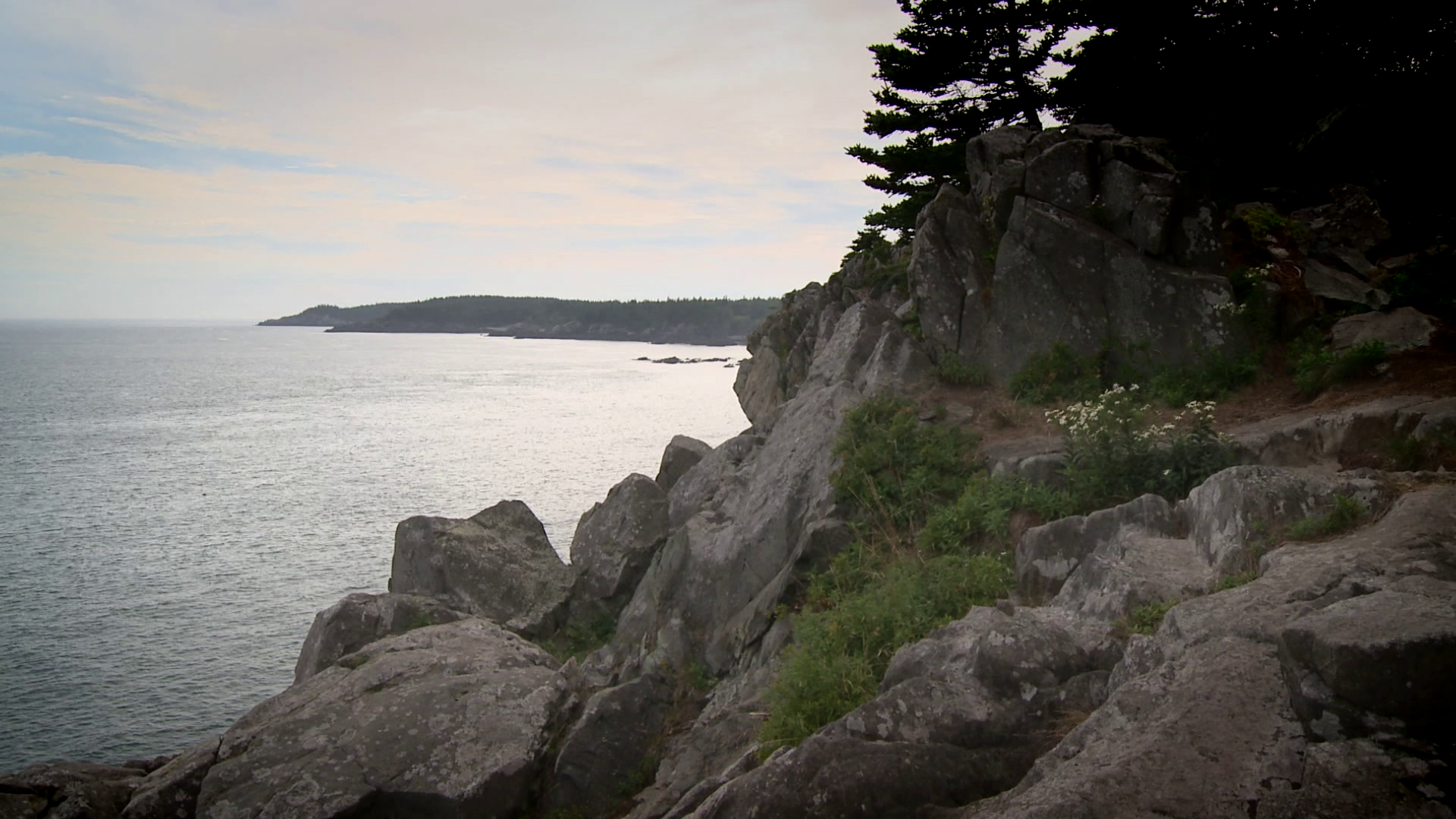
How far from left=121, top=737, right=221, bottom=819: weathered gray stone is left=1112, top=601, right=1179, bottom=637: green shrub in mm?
11917

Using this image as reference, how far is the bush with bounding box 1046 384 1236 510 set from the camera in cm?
1088

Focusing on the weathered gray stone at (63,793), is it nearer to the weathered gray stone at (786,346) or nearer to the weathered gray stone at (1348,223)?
the weathered gray stone at (786,346)

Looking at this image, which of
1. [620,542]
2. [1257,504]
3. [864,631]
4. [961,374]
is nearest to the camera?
[1257,504]

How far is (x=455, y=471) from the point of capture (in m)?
50.2

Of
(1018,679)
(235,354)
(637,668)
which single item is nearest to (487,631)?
(637,668)

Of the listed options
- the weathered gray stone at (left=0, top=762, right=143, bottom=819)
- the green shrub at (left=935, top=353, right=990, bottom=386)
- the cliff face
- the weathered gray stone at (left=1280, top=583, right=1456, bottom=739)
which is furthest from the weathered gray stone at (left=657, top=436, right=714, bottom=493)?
the weathered gray stone at (left=1280, top=583, right=1456, bottom=739)

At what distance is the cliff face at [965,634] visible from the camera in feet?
17.6

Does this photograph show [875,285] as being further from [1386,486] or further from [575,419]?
[575,419]

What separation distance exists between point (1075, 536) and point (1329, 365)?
6.62 metres

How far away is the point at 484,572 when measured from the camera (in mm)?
20172

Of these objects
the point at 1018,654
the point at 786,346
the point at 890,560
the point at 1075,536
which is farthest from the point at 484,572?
the point at 786,346

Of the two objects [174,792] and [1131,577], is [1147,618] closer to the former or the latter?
[1131,577]

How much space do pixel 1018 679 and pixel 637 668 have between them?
926cm

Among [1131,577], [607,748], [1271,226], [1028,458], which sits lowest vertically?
→ [607,748]
